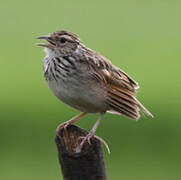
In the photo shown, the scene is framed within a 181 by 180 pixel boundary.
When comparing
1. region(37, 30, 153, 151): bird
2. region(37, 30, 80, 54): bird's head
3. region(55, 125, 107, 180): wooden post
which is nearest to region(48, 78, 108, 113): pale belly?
region(37, 30, 153, 151): bird

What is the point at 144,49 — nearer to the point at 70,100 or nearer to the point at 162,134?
the point at 162,134

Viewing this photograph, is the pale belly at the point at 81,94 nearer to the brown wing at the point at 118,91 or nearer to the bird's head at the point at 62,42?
the brown wing at the point at 118,91

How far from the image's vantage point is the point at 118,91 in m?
8.48

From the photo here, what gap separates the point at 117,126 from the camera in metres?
12.2

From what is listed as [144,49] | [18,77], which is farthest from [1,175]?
[144,49]

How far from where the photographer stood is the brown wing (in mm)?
8328

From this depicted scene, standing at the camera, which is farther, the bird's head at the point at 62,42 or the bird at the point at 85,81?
the bird's head at the point at 62,42

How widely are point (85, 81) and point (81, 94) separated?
146mm

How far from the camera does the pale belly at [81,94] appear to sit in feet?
26.9

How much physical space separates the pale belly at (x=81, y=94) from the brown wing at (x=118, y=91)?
10cm

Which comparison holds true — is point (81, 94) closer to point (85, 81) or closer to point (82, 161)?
point (85, 81)

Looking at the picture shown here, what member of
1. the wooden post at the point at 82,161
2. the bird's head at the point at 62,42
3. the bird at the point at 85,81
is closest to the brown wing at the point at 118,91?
the bird at the point at 85,81

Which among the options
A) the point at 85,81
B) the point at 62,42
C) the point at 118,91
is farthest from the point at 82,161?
the point at 62,42

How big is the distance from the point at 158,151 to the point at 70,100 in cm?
400
